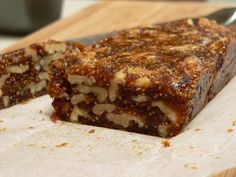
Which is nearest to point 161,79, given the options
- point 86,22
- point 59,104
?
point 59,104

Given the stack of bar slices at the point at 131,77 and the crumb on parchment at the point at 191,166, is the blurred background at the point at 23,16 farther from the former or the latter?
the crumb on parchment at the point at 191,166

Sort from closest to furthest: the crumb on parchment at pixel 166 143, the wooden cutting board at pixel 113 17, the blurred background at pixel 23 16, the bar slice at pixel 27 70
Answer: the crumb on parchment at pixel 166 143, the bar slice at pixel 27 70, the wooden cutting board at pixel 113 17, the blurred background at pixel 23 16

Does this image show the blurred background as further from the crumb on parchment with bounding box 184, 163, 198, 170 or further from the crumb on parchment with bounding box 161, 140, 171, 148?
the crumb on parchment with bounding box 184, 163, 198, 170

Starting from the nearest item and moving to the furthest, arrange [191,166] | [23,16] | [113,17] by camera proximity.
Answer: [191,166]
[23,16]
[113,17]

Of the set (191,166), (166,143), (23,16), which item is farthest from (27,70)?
(23,16)

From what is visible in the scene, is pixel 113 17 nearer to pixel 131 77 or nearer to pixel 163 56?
pixel 163 56

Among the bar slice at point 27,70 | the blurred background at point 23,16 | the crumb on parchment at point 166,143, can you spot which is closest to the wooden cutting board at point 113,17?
the blurred background at point 23,16

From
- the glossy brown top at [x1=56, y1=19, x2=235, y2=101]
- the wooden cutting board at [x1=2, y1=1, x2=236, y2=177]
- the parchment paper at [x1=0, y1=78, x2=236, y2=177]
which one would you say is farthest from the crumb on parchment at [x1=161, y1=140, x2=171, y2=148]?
the wooden cutting board at [x1=2, y1=1, x2=236, y2=177]
